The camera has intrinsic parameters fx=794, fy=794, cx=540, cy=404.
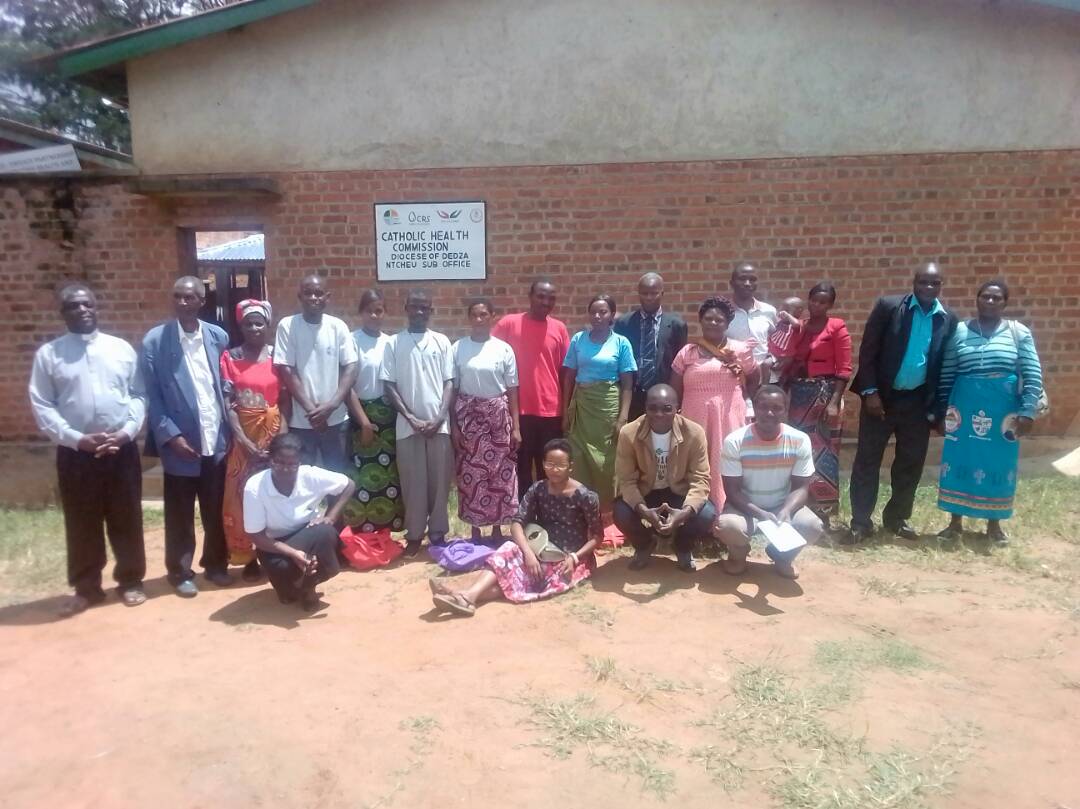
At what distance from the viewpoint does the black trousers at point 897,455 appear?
509 centimetres

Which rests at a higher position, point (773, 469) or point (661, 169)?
point (661, 169)

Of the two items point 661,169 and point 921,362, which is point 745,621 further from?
point 661,169

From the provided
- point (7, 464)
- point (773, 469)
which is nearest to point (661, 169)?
point (773, 469)

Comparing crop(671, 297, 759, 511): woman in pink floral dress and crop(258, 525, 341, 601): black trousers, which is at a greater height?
crop(671, 297, 759, 511): woman in pink floral dress

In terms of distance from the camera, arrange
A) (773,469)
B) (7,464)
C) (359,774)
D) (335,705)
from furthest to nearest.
Result: (7,464)
(773,469)
(335,705)
(359,774)

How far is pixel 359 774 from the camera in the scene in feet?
9.00

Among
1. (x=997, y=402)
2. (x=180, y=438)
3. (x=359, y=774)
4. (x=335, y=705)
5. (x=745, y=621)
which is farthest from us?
(x=997, y=402)

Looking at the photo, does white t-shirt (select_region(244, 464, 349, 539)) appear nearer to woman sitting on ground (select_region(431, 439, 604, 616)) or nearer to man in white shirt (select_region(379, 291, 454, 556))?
man in white shirt (select_region(379, 291, 454, 556))

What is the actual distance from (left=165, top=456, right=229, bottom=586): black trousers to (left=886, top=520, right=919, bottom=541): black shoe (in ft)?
13.9

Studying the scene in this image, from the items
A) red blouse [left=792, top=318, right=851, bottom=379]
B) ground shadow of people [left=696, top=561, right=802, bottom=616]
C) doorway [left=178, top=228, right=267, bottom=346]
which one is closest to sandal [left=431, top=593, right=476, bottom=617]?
ground shadow of people [left=696, top=561, right=802, bottom=616]

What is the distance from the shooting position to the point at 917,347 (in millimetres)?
4957

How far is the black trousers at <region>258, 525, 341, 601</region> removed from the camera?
412 cm

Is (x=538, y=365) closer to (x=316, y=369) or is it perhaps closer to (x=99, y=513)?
(x=316, y=369)

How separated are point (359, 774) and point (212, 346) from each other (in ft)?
8.64
